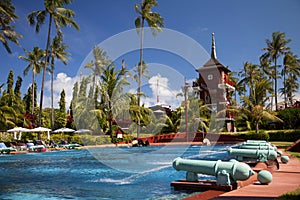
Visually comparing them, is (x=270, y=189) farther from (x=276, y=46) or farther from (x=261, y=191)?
(x=276, y=46)

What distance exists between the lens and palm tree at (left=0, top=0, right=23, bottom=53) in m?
23.9

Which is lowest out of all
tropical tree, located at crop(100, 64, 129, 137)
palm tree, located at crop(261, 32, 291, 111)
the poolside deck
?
the poolside deck

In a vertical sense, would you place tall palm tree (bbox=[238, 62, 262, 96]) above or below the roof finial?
below

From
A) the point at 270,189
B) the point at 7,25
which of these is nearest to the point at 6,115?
the point at 7,25

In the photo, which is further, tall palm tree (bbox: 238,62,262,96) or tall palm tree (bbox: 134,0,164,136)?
tall palm tree (bbox: 238,62,262,96)

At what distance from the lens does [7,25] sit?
84.8 ft

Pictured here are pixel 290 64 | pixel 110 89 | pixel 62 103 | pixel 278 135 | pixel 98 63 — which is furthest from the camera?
pixel 62 103

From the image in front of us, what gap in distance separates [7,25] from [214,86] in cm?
2500

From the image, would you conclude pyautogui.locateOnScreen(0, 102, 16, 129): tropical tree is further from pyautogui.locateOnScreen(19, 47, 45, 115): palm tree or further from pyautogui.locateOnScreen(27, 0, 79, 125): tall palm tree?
pyautogui.locateOnScreen(19, 47, 45, 115): palm tree

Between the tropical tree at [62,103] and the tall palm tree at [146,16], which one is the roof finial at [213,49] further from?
the tropical tree at [62,103]

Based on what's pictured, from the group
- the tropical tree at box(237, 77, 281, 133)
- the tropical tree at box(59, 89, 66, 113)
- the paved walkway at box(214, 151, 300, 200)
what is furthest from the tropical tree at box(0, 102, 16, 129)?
the paved walkway at box(214, 151, 300, 200)

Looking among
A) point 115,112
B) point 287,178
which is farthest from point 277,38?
point 287,178

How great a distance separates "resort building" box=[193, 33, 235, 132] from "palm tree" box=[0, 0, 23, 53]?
2267 cm

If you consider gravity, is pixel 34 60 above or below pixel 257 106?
above
